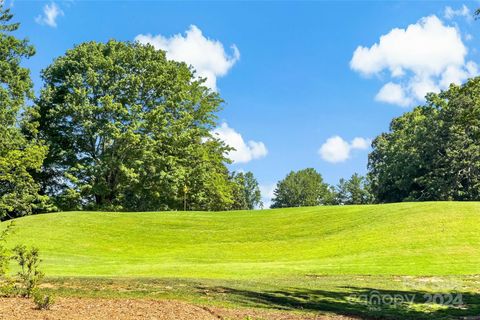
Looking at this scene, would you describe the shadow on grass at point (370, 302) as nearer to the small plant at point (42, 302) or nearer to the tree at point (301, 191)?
the small plant at point (42, 302)

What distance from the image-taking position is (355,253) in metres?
24.8

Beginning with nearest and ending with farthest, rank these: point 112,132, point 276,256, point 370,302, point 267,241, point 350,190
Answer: point 370,302, point 276,256, point 267,241, point 112,132, point 350,190

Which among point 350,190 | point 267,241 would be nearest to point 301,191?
point 350,190

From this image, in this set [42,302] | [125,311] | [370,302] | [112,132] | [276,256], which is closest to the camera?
[42,302]

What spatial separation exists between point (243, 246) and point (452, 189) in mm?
35430

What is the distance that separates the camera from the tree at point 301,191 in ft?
414

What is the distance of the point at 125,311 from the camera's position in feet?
26.9

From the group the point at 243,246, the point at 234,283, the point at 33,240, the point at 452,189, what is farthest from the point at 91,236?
the point at 452,189

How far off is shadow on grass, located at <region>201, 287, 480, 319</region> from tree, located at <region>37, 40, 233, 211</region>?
2900 cm

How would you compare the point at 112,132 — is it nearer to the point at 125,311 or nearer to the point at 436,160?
the point at 125,311

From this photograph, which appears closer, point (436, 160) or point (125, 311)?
point (125, 311)

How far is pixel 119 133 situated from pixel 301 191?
91212 millimetres

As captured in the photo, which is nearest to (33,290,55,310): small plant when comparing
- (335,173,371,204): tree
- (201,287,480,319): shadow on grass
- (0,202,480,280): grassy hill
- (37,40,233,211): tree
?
(201,287,480,319): shadow on grass

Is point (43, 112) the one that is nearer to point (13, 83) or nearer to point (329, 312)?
point (13, 83)
